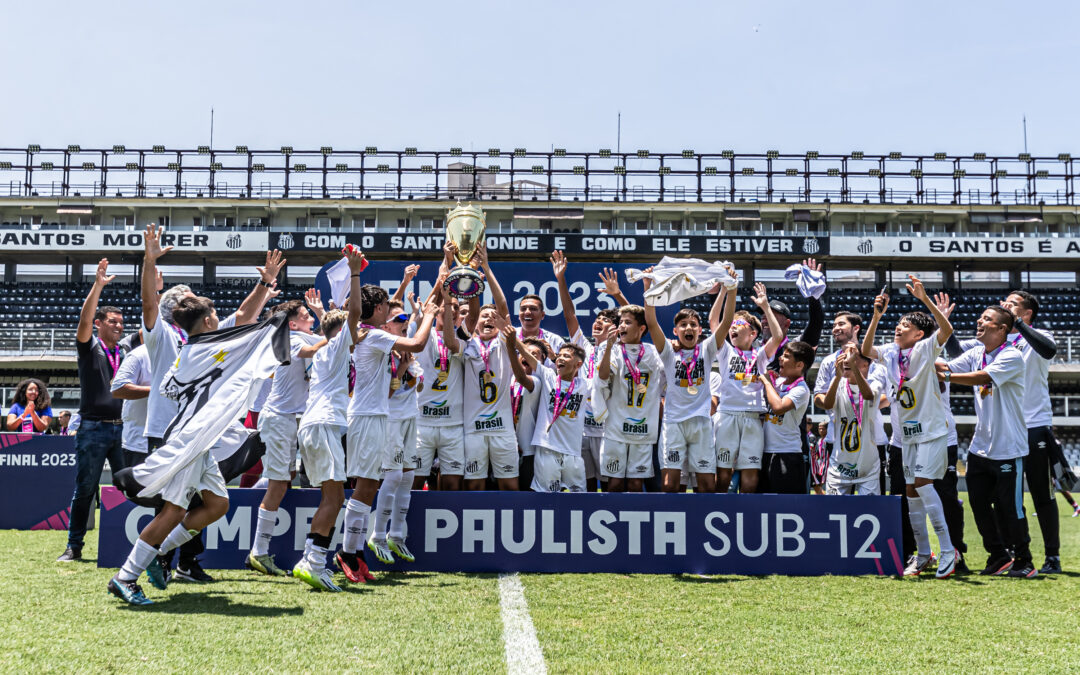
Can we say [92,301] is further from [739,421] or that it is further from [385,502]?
[739,421]

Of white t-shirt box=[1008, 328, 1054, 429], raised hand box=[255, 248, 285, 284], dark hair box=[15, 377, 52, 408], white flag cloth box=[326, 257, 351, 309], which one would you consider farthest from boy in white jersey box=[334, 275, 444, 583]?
dark hair box=[15, 377, 52, 408]

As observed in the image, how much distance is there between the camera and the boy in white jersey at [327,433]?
6.15 meters

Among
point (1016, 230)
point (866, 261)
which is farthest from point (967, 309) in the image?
point (1016, 230)

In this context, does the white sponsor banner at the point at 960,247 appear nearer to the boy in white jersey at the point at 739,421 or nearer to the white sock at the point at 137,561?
the boy in white jersey at the point at 739,421

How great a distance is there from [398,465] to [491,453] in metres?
1.12

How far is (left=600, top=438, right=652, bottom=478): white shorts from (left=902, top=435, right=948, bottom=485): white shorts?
218 cm

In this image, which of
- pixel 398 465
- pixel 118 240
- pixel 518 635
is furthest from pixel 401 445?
pixel 118 240

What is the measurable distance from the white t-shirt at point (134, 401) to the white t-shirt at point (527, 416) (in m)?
3.17

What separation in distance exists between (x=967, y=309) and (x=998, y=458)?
35.9 m

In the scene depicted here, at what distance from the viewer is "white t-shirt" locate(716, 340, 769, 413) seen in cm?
808

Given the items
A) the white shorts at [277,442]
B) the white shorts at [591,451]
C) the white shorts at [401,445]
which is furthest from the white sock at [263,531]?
the white shorts at [591,451]

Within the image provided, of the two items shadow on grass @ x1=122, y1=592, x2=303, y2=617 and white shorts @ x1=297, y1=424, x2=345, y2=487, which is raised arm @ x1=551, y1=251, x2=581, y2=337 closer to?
white shorts @ x1=297, y1=424, x2=345, y2=487

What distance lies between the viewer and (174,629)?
15.8ft

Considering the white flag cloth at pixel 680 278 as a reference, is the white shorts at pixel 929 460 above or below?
below
